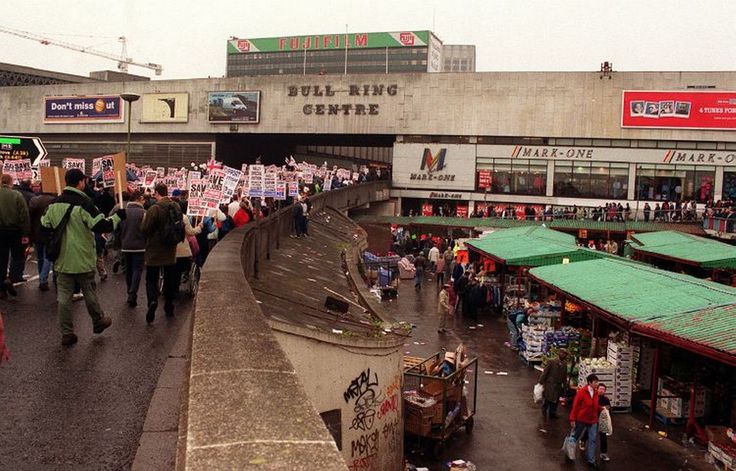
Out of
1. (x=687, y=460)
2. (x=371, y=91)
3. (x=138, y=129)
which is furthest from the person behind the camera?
(x=138, y=129)

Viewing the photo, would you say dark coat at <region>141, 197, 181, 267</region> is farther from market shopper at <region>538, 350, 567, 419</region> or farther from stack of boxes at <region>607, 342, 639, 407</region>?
stack of boxes at <region>607, 342, 639, 407</region>

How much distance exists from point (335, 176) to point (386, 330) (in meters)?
30.9

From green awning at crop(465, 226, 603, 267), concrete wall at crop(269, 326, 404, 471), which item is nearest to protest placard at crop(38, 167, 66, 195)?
concrete wall at crop(269, 326, 404, 471)

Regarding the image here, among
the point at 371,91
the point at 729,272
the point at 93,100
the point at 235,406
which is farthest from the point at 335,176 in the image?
the point at 235,406

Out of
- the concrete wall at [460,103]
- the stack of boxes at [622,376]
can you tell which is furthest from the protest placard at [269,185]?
the concrete wall at [460,103]

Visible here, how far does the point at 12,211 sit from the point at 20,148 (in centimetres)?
1445

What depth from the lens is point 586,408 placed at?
11430 millimetres

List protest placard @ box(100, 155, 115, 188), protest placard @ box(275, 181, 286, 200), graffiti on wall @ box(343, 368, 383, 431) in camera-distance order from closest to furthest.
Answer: graffiti on wall @ box(343, 368, 383, 431)
protest placard @ box(100, 155, 115, 188)
protest placard @ box(275, 181, 286, 200)

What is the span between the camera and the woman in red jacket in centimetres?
1134

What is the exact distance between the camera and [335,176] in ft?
133

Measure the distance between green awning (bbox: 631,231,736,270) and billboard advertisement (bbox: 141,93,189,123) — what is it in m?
40.8

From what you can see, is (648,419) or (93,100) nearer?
(648,419)

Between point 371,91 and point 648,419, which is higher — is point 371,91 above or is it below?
above

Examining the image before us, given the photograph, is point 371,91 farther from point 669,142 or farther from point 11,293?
→ point 11,293
